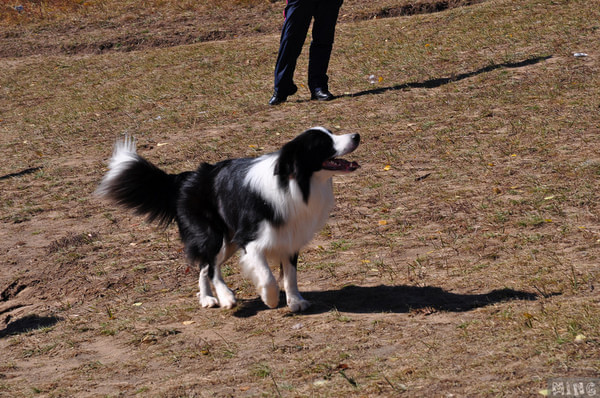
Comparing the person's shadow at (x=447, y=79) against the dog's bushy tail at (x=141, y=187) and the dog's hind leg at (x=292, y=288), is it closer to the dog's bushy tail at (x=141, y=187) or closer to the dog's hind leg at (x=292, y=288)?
the dog's bushy tail at (x=141, y=187)

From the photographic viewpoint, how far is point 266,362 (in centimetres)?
391

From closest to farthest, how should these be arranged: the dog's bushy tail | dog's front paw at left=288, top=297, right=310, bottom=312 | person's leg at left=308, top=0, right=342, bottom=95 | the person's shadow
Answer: dog's front paw at left=288, top=297, right=310, bottom=312, the dog's bushy tail, person's leg at left=308, top=0, right=342, bottom=95, the person's shadow

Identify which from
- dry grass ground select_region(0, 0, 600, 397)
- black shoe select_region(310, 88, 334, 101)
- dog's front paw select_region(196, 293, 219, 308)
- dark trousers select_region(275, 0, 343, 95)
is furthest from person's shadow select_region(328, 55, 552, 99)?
dog's front paw select_region(196, 293, 219, 308)

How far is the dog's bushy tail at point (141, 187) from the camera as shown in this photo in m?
4.96

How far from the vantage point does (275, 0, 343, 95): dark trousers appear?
9.49m

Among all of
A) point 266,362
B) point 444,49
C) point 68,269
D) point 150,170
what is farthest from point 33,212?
point 444,49

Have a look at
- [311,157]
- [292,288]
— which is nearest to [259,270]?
[292,288]

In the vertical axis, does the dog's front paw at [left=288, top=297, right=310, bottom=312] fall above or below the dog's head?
below

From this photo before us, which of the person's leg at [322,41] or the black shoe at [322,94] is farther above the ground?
the person's leg at [322,41]

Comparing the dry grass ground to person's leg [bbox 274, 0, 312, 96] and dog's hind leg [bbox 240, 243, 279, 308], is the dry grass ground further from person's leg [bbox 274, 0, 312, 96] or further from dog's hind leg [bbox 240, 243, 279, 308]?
person's leg [bbox 274, 0, 312, 96]

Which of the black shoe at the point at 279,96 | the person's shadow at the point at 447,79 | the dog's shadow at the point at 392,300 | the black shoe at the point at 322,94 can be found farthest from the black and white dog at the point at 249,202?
the person's shadow at the point at 447,79

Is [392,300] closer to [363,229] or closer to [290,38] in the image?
[363,229]

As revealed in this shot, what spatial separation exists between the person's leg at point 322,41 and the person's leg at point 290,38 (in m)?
0.16

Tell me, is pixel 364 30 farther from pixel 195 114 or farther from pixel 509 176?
pixel 509 176
